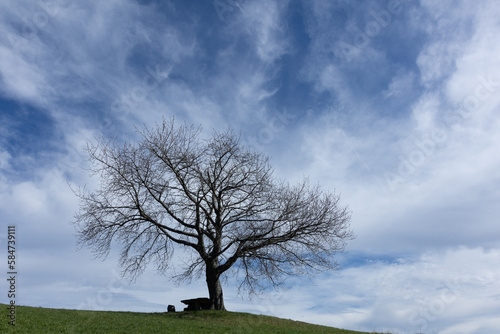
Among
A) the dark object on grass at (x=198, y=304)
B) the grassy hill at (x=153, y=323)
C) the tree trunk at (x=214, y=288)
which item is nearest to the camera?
the grassy hill at (x=153, y=323)

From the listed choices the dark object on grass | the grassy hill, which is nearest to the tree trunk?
the dark object on grass

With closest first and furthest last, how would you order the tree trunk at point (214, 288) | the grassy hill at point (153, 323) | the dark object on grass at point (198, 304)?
the grassy hill at point (153, 323)
the tree trunk at point (214, 288)
the dark object on grass at point (198, 304)

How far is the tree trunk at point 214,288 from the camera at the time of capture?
25219 mm

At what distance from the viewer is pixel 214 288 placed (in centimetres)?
2558

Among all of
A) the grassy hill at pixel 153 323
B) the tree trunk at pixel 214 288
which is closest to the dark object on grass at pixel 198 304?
the tree trunk at pixel 214 288

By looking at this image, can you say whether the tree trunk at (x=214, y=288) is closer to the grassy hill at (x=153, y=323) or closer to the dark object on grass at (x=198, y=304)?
the dark object on grass at (x=198, y=304)

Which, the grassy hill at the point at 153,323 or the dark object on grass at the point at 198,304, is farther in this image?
the dark object on grass at the point at 198,304

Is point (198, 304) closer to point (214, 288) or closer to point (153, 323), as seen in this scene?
point (214, 288)

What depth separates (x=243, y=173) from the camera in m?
27.2

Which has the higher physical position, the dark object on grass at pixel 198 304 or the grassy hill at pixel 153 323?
the dark object on grass at pixel 198 304

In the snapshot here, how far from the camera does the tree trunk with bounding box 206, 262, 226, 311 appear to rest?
25.2 metres

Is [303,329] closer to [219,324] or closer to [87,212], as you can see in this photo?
[219,324]

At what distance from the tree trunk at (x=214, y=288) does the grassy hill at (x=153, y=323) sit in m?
1.50

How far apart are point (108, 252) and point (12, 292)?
10.9 metres
